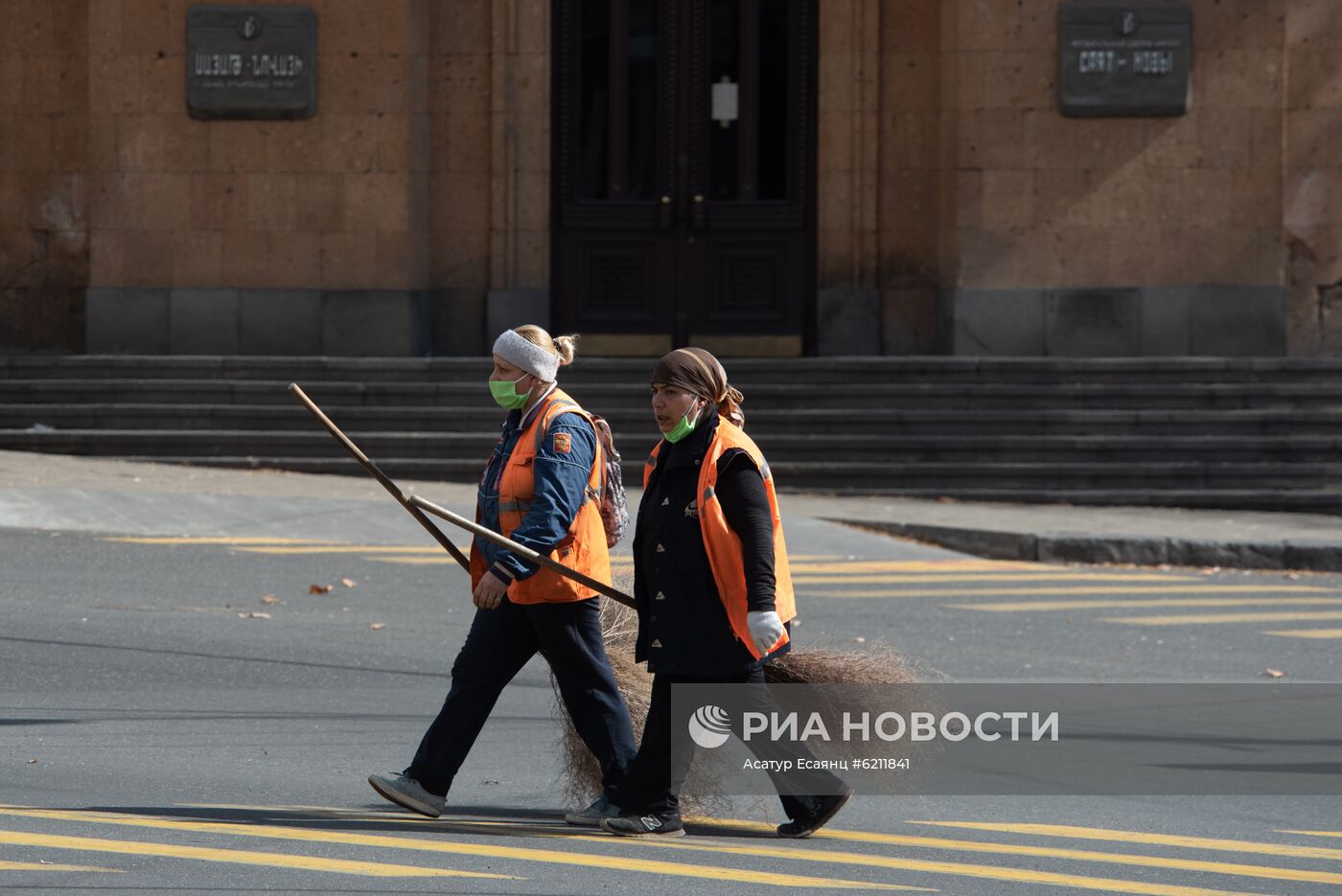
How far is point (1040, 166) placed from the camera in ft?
61.8

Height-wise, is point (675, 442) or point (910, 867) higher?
point (675, 442)

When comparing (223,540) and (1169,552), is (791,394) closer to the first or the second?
(1169,552)

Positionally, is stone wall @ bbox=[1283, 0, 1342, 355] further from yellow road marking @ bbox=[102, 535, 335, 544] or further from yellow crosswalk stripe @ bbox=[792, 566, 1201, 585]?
yellow road marking @ bbox=[102, 535, 335, 544]

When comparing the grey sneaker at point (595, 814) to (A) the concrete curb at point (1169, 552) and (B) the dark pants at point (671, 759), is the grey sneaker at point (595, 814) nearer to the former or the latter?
(B) the dark pants at point (671, 759)

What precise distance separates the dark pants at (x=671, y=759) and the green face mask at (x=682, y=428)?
749 mm

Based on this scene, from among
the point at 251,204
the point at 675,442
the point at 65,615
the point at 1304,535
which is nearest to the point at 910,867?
the point at 675,442

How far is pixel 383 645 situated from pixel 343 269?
31.4ft

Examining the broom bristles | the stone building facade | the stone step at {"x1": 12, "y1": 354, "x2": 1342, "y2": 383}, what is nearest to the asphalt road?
the broom bristles

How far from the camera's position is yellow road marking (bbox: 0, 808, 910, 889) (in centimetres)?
579

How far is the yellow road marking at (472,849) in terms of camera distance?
579 cm

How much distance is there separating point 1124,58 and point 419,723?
12.4 m

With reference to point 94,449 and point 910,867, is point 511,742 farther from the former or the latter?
point 94,449

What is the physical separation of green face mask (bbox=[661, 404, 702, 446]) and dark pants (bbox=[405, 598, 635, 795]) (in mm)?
659
